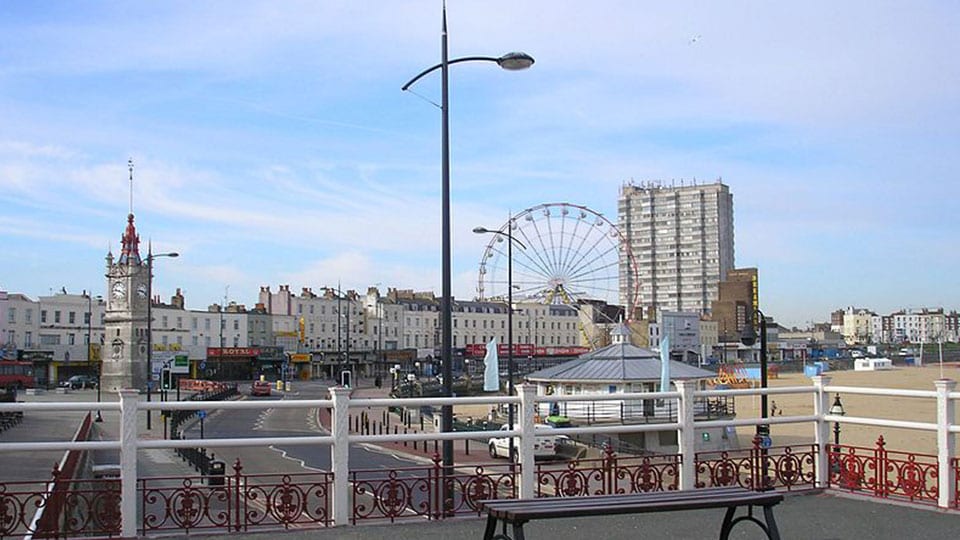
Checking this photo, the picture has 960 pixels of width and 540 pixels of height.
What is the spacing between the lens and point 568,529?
1016 centimetres

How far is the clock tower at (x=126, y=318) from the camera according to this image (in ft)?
292

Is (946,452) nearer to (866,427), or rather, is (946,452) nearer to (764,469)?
(764,469)

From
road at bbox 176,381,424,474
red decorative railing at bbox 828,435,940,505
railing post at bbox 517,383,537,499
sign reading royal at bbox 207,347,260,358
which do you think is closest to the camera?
railing post at bbox 517,383,537,499

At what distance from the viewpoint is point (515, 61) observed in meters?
15.1

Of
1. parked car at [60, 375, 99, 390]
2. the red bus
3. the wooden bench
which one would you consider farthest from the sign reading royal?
the wooden bench

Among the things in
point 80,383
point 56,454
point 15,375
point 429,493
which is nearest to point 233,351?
point 80,383

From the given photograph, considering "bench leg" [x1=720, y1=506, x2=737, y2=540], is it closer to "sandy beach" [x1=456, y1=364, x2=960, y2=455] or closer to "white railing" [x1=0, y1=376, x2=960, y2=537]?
"white railing" [x1=0, y1=376, x2=960, y2=537]

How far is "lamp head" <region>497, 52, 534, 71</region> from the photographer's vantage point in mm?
15055

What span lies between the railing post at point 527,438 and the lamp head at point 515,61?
635 cm

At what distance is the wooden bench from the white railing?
89.9 inches

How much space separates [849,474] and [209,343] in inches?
4871

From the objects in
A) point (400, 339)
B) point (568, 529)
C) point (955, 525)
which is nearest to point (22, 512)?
point (568, 529)

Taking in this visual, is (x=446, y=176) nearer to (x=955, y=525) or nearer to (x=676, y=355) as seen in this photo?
(x=955, y=525)

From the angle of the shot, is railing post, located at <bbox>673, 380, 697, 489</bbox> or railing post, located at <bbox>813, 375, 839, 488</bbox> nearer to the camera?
railing post, located at <bbox>673, 380, 697, 489</bbox>
